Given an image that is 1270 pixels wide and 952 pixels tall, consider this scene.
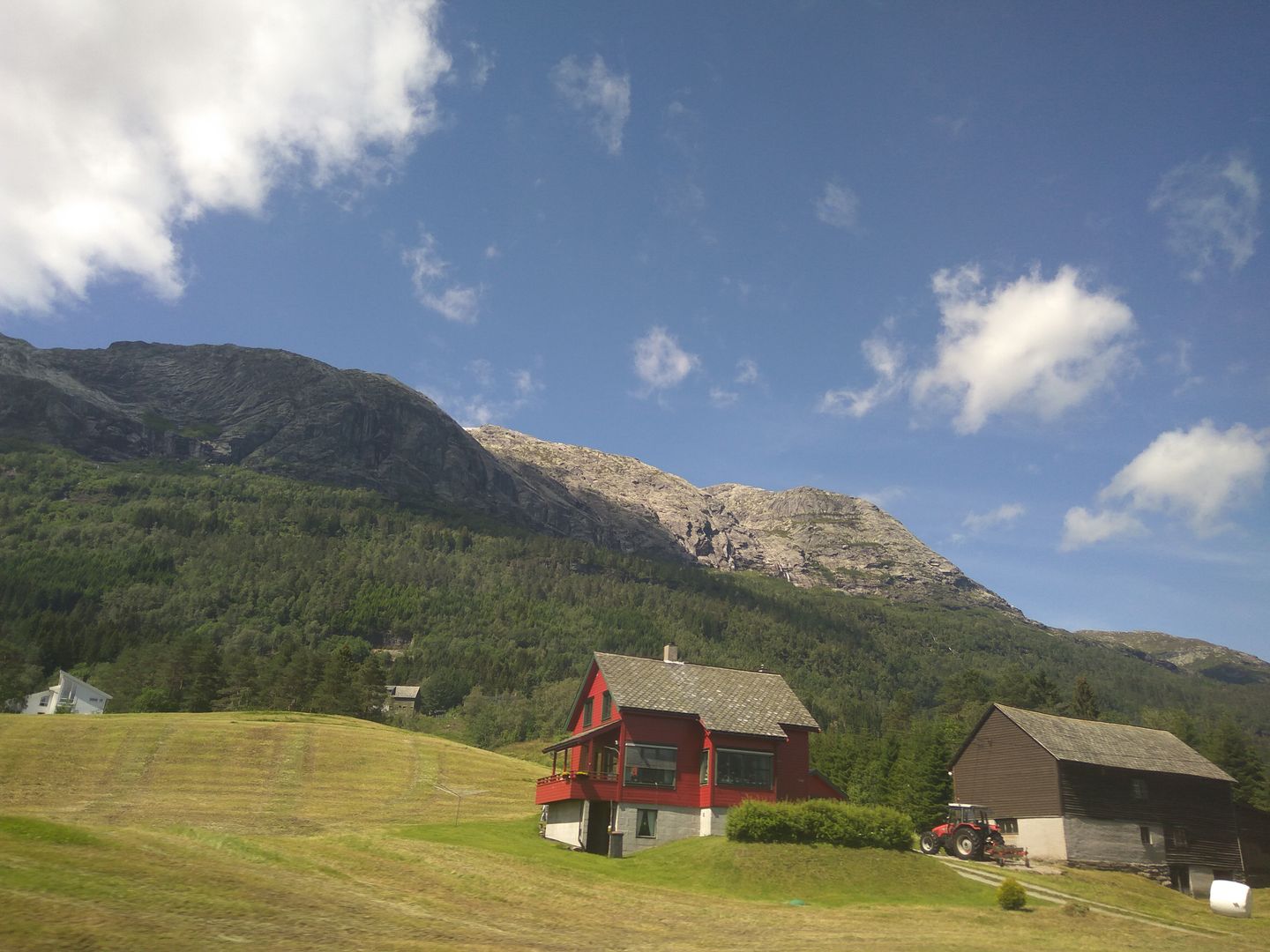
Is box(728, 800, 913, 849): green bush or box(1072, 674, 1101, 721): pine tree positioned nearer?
box(728, 800, 913, 849): green bush

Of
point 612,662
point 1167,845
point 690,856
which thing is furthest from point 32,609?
point 1167,845

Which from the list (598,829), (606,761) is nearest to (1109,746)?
(606,761)

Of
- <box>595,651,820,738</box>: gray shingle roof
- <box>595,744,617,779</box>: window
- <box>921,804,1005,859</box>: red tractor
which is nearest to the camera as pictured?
<box>921,804,1005,859</box>: red tractor

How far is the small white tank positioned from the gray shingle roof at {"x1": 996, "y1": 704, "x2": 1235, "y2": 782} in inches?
497

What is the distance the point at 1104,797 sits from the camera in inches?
Answer: 1885

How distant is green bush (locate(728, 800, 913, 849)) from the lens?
35625mm

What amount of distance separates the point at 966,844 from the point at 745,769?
12255mm

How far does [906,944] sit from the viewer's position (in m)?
21.0

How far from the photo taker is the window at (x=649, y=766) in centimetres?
4250

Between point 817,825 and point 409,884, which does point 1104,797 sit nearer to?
point 817,825

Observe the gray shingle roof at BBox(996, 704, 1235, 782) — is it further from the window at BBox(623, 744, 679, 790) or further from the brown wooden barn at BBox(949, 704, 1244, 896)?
the window at BBox(623, 744, 679, 790)

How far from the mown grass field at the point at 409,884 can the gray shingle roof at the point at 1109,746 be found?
7.74 meters

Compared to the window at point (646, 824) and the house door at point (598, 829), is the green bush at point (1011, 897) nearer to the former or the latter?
the window at point (646, 824)

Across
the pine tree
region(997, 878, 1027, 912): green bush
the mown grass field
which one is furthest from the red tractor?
the pine tree
